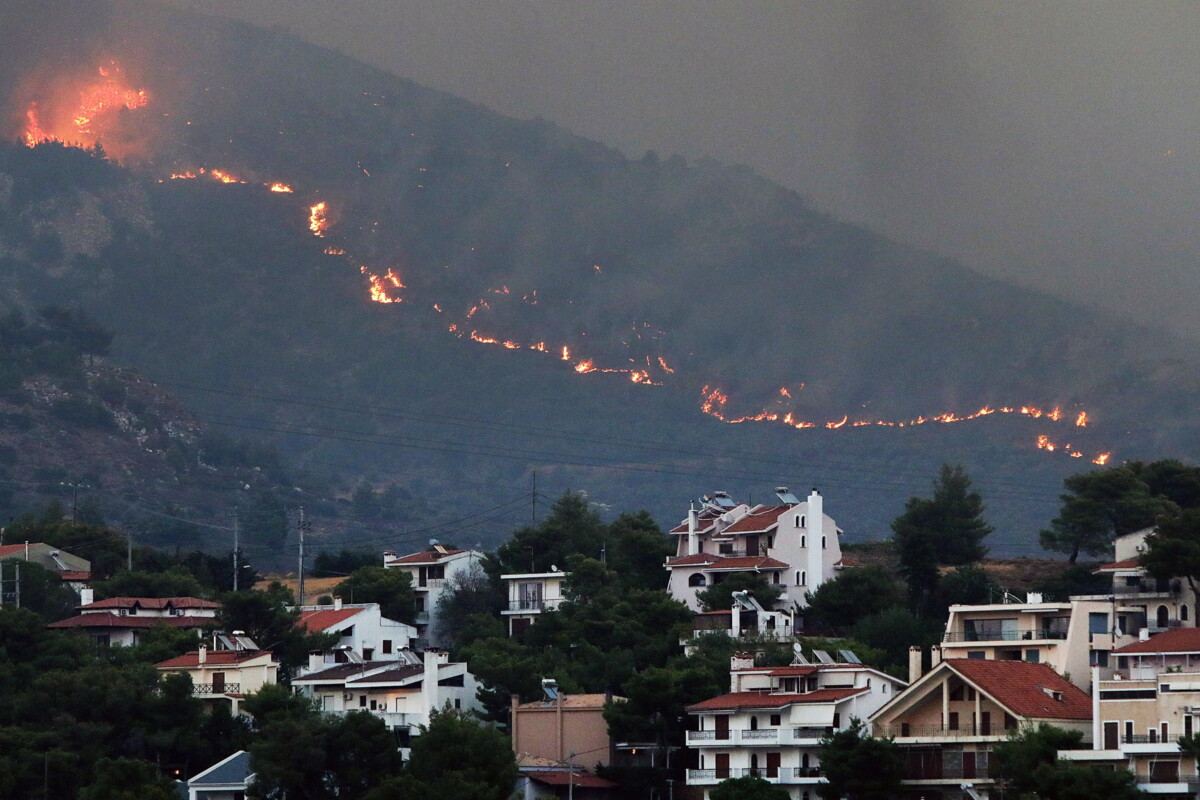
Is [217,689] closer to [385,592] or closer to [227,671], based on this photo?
[227,671]

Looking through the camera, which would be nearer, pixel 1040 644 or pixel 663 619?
pixel 1040 644

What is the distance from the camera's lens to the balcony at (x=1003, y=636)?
89.9 m

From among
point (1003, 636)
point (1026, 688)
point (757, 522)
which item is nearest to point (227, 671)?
point (757, 522)

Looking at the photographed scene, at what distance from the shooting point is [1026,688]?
80.9 metres

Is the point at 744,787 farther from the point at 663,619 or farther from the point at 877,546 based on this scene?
the point at 877,546

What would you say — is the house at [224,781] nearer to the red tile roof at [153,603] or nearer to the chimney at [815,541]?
the red tile roof at [153,603]

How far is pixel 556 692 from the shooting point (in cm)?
9181

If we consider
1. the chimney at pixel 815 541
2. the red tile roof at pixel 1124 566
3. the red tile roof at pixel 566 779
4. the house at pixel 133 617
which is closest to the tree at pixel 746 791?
the red tile roof at pixel 566 779

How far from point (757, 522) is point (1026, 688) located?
36.3m

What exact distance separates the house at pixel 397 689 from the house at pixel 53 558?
30.4 m

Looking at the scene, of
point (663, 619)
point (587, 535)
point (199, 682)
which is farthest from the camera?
point (587, 535)

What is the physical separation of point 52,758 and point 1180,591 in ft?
158

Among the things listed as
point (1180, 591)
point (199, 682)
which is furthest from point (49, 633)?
point (1180, 591)

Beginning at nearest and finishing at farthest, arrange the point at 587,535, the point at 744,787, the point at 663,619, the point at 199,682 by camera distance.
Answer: the point at 744,787
the point at 199,682
the point at 663,619
the point at 587,535
